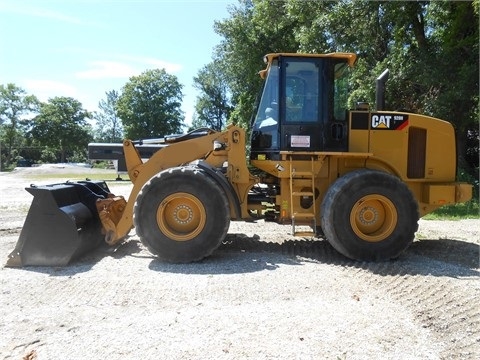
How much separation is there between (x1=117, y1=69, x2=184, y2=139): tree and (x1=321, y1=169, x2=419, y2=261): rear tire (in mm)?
57223

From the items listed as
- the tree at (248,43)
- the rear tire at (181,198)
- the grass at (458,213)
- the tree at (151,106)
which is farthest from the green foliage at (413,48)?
the tree at (151,106)

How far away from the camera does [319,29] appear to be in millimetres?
17109

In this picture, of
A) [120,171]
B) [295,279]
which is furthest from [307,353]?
[120,171]

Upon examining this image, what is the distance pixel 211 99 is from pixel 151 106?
940 centimetres

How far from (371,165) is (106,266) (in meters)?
4.07

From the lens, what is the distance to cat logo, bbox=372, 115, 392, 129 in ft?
22.4

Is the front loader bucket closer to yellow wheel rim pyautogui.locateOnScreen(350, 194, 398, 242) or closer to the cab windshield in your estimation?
the cab windshield

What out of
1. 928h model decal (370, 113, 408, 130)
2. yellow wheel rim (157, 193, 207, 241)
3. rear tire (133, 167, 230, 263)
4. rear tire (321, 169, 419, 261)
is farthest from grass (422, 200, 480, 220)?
yellow wheel rim (157, 193, 207, 241)

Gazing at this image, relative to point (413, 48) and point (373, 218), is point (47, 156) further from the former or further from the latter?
point (373, 218)

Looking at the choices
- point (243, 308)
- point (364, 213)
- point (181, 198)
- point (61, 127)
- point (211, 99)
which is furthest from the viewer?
point (61, 127)

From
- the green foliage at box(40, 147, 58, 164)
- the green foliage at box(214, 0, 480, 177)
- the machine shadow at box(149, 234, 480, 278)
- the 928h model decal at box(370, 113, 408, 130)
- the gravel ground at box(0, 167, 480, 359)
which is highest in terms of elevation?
the green foliage at box(214, 0, 480, 177)

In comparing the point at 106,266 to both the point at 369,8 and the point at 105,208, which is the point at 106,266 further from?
the point at 369,8

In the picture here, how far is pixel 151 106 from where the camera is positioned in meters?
63.8

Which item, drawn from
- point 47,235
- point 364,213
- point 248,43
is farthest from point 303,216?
point 248,43
